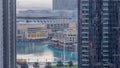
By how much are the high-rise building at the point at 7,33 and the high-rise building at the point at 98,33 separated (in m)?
0.83

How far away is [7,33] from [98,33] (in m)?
1.06

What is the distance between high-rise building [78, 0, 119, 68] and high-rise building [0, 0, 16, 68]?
2.72 feet

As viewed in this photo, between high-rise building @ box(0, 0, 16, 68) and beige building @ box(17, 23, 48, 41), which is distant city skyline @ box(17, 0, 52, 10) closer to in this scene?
beige building @ box(17, 23, 48, 41)

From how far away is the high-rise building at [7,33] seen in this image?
15.1 feet

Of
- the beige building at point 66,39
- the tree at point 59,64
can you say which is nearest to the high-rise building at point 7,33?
the tree at point 59,64

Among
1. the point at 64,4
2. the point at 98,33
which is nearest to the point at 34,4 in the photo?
the point at 64,4

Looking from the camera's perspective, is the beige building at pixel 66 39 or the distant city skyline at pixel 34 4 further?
the distant city skyline at pixel 34 4

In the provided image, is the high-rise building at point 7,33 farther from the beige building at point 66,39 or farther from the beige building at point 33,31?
the beige building at point 33,31

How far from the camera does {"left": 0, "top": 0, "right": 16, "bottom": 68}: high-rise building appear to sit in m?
4.60

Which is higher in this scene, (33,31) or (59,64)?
(33,31)

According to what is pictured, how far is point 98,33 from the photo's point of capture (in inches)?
186

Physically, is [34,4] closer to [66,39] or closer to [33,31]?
[33,31]

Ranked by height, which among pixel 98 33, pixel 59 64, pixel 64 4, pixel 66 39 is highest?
pixel 64 4

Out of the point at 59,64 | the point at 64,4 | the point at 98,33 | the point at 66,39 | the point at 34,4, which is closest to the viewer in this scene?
the point at 98,33
